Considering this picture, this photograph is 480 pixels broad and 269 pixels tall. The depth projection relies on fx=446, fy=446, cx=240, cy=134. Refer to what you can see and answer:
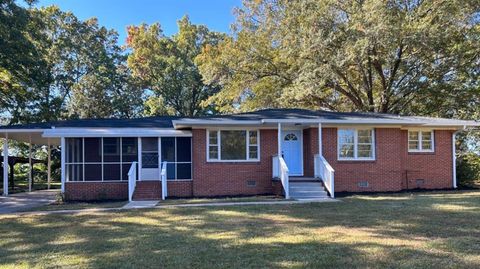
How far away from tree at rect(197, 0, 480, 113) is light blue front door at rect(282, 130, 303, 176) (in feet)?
19.8

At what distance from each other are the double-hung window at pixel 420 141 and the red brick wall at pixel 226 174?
5.96 metres

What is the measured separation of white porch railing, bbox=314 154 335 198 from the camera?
50.6ft

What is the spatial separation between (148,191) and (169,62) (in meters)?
21.4

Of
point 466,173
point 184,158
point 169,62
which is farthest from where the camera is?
point 169,62

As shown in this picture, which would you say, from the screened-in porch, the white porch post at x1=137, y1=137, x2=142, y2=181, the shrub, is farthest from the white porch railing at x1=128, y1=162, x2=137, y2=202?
the shrub

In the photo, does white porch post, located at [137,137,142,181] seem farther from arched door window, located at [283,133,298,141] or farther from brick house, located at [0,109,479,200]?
arched door window, located at [283,133,298,141]

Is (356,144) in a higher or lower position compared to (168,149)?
higher

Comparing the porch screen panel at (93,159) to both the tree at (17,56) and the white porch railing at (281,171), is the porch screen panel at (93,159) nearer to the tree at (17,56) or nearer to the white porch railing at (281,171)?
the tree at (17,56)

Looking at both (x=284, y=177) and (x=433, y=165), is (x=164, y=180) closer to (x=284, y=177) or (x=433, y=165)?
(x=284, y=177)

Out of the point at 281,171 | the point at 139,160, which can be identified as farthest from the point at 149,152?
the point at 281,171

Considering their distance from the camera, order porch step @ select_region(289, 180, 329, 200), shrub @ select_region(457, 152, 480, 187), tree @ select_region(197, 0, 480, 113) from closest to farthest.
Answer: porch step @ select_region(289, 180, 329, 200), shrub @ select_region(457, 152, 480, 187), tree @ select_region(197, 0, 480, 113)

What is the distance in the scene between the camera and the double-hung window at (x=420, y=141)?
723 inches

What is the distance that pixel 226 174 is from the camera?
16922mm

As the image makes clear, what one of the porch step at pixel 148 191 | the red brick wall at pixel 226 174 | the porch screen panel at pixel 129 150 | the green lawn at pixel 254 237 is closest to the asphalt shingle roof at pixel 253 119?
the porch screen panel at pixel 129 150
